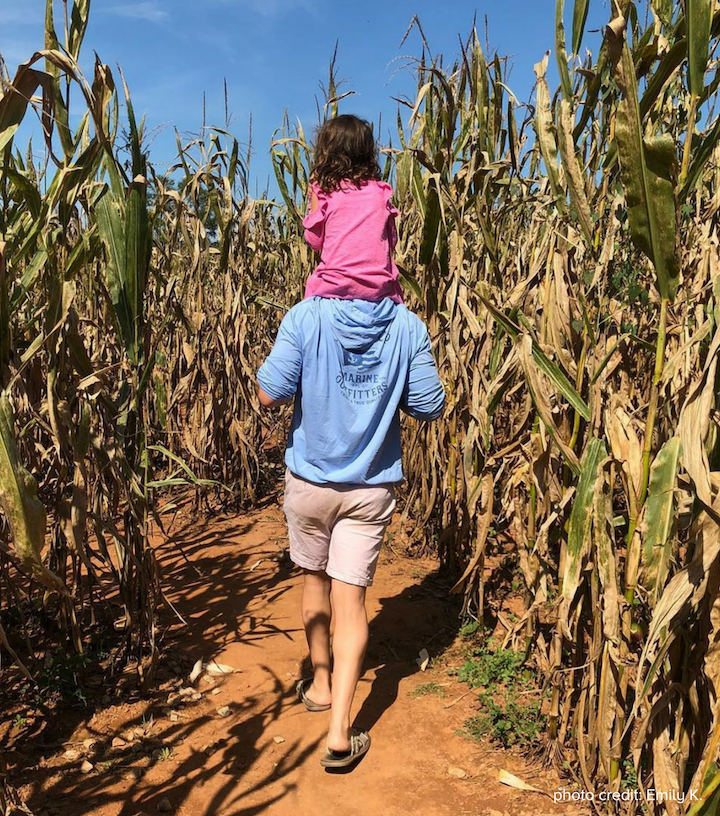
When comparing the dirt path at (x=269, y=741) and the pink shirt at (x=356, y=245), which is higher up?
the pink shirt at (x=356, y=245)

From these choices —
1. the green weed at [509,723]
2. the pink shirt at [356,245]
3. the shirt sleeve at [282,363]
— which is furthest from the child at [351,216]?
the green weed at [509,723]

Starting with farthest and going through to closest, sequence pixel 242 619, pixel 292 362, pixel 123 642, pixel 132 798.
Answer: pixel 242 619
pixel 123 642
pixel 292 362
pixel 132 798

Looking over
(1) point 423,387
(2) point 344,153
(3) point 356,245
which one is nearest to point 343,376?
(1) point 423,387

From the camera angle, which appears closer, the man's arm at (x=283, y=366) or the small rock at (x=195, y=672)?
the man's arm at (x=283, y=366)

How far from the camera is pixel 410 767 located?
2154mm

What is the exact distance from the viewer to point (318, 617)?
92.3 inches

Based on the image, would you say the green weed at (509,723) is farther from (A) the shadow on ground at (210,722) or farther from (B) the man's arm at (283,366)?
(B) the man's arm at (283,366)

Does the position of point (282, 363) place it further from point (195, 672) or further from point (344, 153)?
point (195, 672)

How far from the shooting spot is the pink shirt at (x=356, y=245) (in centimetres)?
206

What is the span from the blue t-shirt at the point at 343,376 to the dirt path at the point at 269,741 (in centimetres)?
88

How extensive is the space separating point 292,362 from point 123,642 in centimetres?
120

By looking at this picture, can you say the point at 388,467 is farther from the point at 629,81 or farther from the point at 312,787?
the point at 629,81

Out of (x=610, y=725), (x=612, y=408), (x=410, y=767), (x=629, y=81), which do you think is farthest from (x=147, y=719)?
(x=629, y=81)

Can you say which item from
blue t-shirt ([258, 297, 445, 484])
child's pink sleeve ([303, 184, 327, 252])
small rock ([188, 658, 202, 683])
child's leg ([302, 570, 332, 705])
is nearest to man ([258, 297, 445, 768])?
blue t-shirt ([258, 297, 445, 484])
